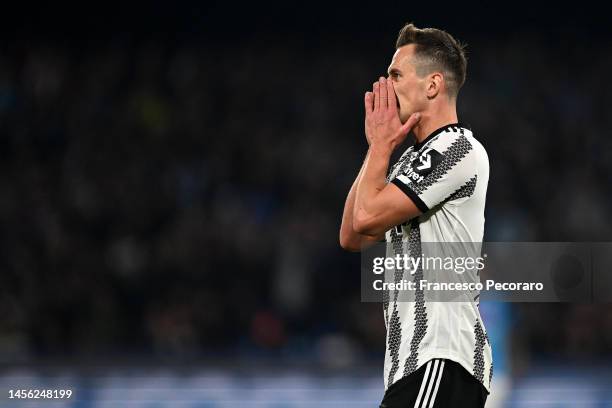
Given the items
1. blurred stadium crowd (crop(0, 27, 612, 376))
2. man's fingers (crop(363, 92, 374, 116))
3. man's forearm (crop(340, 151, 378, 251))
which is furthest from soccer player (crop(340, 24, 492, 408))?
blurred stadium crowd (crop(0, 27, 612, 376))

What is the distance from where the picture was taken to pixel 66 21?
12.0 meters

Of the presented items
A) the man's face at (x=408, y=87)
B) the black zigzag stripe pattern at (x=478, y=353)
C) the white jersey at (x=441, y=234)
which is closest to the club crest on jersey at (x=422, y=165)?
the white jersey at (x=441, y=234)

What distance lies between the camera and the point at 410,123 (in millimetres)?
2848

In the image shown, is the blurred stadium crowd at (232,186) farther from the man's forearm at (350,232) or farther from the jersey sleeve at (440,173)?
the jersey sleeve at (440,173)

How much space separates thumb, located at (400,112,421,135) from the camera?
111 inches

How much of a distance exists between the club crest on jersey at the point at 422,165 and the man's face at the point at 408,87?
6.1 inches

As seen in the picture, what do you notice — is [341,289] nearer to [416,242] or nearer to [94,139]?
[94,139]

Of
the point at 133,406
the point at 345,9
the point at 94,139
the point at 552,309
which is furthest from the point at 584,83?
the point at 133,406

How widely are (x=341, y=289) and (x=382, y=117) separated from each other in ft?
20.7

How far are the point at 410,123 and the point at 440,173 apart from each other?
0.19m

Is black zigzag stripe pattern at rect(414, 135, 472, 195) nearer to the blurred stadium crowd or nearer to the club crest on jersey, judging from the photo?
the club crest on jersey

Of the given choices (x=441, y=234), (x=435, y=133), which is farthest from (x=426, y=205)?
(x=435, y=133)

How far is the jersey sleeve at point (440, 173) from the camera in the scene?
2732 millimetres

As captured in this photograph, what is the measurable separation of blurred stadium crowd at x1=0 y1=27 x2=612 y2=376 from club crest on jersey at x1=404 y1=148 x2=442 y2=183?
4.20 metres
